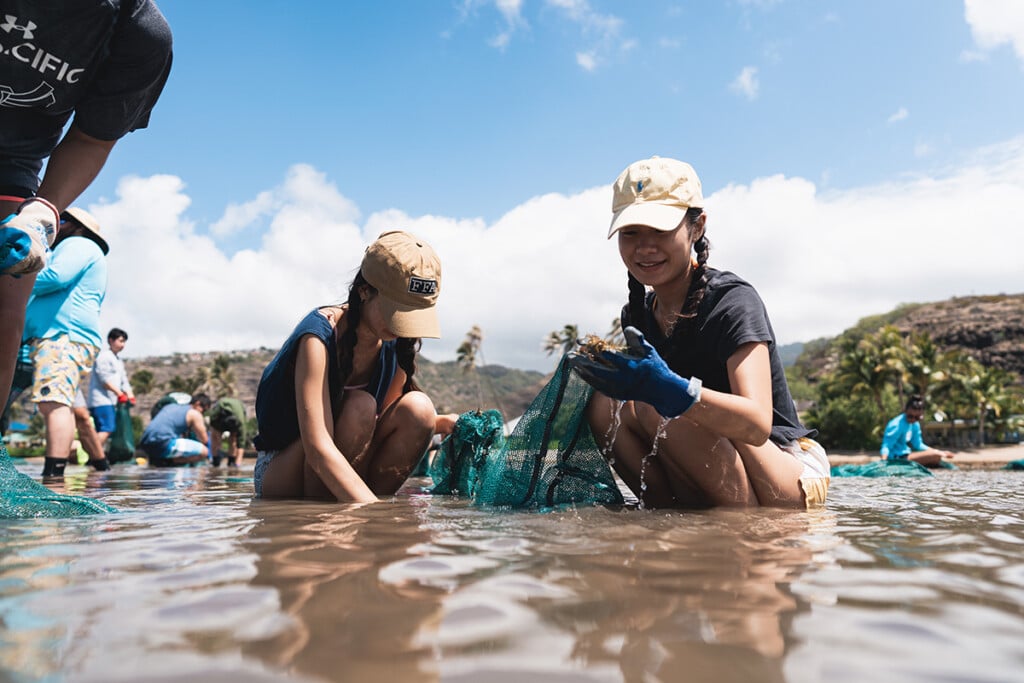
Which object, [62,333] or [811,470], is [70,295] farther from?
[811,470]

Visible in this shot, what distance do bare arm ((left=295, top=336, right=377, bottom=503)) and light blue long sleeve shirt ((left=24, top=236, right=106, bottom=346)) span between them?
2.59 meters

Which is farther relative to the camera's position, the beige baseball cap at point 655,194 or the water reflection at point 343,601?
the beige baseball cap at point 655,194

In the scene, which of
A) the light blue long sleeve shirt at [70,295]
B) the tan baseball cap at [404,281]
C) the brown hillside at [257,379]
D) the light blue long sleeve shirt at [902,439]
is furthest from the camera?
→ the brown hillside at [257,379]

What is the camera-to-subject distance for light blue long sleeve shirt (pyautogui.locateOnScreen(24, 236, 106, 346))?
4.39 m

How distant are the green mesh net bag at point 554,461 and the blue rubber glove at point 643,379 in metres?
0.56

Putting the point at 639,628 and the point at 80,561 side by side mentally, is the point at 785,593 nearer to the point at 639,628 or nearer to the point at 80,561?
the point at 639,628

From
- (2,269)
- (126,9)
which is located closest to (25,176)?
(2,269)

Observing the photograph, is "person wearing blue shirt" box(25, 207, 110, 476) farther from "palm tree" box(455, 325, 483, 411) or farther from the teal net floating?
"palm tree" box(455, 325, 483, 411)

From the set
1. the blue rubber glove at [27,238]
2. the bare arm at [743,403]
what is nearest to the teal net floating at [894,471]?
the bare arm at [743,403]

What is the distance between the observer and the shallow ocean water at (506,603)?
0.86m

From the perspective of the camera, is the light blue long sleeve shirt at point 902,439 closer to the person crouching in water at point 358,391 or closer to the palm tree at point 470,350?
the person crouching in water at point 358,391

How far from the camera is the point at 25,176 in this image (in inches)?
106

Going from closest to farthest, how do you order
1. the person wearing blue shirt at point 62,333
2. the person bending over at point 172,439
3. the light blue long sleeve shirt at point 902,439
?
the person wearing blue shirt at point 62,333 → the person bending over at point 172,439 → the light blue long sleeve shirt at point 902,439

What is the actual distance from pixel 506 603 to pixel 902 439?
35.9 feet
